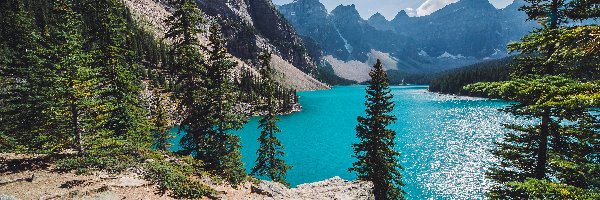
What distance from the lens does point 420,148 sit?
6669 centimetres

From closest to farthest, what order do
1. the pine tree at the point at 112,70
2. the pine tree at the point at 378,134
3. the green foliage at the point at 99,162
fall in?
1. the green foliage at the point at 99,162
2. the pine tree at the point at 112,70
3. the pine tree at the point at 378,134

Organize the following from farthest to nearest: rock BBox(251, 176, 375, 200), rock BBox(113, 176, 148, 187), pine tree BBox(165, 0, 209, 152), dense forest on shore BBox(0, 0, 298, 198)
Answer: rock BBox(251, 176, 375, 200) < pine tree BBox(165, 0, 209, 152) < dense forest on shore BBox(0, 0, 298, 198) < rock BBox(113, 176, 148, 187)

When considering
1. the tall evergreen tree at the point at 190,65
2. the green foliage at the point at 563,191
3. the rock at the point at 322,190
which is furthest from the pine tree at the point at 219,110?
the green foliage at the point at 563,191

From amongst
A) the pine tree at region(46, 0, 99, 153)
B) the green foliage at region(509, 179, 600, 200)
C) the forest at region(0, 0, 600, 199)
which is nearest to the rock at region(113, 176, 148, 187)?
the forest at region(0, 0, 600, 199)

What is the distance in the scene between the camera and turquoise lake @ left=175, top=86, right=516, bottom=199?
47.2 metres

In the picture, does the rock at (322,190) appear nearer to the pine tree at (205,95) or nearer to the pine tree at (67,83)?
the pine tree at (205,95)

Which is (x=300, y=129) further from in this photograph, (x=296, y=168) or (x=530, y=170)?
(x=530, y=170)

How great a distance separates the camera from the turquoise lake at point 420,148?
4722 cm

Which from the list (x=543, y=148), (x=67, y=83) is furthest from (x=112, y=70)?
(x=543, y=148)

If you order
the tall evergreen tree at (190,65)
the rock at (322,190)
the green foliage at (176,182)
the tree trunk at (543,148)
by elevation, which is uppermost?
the tall evergreen tree at (190,65)

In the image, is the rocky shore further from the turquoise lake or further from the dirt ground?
the turquoise lake

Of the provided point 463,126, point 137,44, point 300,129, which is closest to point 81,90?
point 300,129

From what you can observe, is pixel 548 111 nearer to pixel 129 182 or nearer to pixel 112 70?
pixel 129 182

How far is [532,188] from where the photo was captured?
22.2 ft
